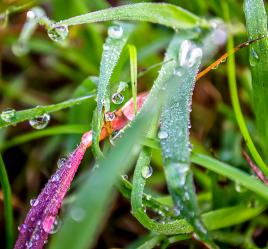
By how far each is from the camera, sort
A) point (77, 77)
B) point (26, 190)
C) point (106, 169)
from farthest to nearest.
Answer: point (77, 77), point (26, 190), point (106, 169)

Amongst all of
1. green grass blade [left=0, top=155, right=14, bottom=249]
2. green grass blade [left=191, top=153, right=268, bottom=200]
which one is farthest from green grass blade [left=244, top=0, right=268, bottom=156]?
green grass blade [left=0, top=155, right=14, bottom=249]

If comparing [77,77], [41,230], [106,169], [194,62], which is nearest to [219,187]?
[194,62]

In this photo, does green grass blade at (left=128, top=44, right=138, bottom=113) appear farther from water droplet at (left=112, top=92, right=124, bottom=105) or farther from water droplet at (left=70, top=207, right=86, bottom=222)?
water droplet at (left=70, top=207, right=86, bottom=222)

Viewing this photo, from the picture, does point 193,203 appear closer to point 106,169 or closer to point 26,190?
point 106,169

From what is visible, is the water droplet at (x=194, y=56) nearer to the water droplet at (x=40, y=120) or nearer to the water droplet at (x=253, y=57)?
the water droplet at (x=253, y=57)

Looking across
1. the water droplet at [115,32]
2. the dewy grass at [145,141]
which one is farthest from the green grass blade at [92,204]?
the water droplet at [115,32]

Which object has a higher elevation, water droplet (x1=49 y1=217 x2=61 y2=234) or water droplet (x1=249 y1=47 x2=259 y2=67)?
water droplet (x1=249 y1=47 x2=259 y2=67)
